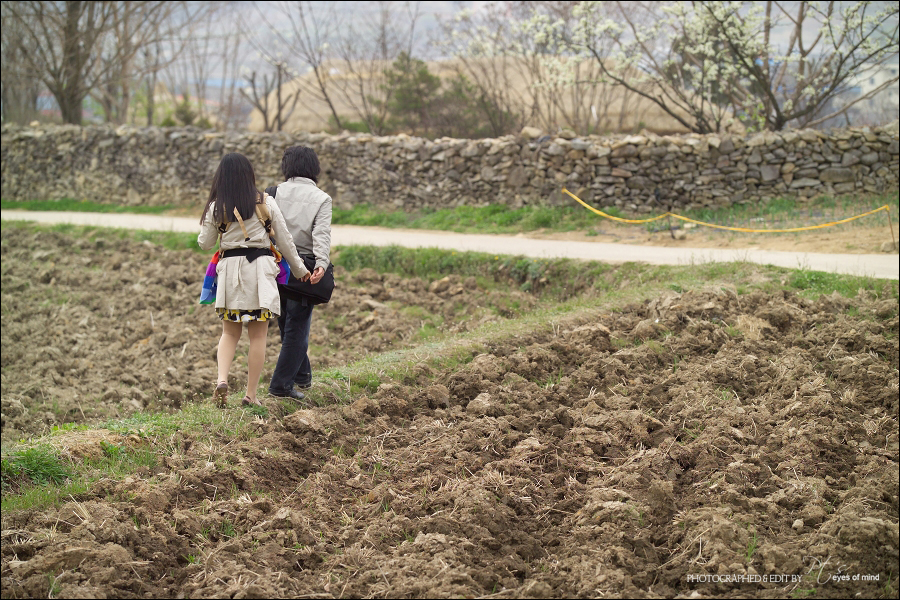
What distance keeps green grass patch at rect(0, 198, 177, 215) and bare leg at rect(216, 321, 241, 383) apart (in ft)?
45.0

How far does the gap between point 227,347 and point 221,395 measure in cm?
33

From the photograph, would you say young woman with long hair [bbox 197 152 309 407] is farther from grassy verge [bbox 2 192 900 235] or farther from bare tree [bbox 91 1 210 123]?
bare tree [bbox 91 1 210 123]

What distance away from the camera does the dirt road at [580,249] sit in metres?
8.95

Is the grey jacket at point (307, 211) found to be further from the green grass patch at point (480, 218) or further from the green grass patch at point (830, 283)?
the green grass patch at point (480, 218)

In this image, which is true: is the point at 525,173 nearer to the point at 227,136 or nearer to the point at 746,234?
the point at 746,234

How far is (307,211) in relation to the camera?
17.6ft

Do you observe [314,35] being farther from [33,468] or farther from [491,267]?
[33,468]

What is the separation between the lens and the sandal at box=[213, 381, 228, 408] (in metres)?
5.19

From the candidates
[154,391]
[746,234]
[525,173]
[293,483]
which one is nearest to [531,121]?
[525,173]

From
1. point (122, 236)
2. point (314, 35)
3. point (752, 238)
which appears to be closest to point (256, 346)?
point (752, 238)

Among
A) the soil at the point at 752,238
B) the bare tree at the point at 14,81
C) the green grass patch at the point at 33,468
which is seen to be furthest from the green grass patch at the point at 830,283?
the bare tree at the point at 14,81

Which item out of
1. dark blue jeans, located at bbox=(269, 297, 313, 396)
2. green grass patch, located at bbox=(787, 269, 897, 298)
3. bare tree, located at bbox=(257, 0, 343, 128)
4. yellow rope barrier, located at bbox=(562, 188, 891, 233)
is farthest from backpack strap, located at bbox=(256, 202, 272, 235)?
bare tree, located at bbox=(257, 0, 343, 128)

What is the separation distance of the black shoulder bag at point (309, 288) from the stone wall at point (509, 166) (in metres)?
8.88

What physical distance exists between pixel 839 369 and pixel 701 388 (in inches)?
47.5
